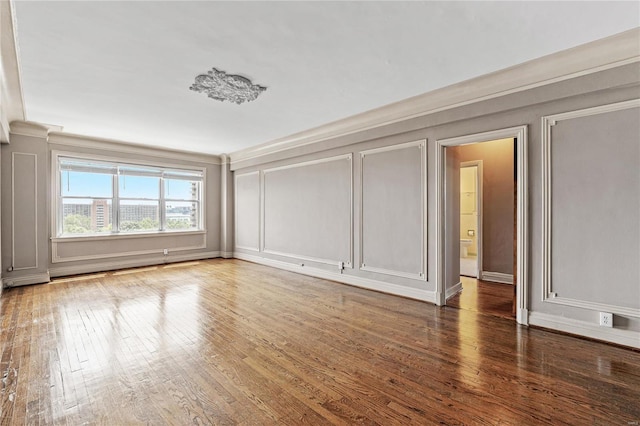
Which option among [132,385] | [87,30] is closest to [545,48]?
[87,30]

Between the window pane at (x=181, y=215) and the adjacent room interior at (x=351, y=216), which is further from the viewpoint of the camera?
the window pane at (x=181, y=215)

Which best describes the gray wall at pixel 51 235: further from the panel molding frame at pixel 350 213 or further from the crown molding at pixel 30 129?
the panel molding frame at pixel 350 213

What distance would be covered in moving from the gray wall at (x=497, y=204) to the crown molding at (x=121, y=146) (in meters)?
5.93

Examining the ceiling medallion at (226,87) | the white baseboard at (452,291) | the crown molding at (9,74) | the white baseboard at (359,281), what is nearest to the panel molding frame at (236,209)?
the white baseboard at (359,281)

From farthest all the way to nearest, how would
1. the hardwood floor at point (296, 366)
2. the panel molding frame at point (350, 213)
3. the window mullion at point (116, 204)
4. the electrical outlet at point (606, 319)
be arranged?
the window mullion at point (116, 204) < the panel molding frame at point (350, 213) < the electrical outlet at point (606, 319) < the hardwood floor at point (296, 366)

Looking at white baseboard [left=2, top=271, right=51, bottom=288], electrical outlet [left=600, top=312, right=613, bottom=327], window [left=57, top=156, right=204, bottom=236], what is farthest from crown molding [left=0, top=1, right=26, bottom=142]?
electrical outlet [left=600, top=312, right=613, bottom=327]

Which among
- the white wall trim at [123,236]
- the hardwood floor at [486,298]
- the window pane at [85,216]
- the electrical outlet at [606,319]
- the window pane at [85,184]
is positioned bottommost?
the hardwood floor at [486,298]

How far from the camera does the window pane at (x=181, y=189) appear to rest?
6898 millimetres

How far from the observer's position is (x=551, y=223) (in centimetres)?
301

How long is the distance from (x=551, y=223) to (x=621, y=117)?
1093 mm

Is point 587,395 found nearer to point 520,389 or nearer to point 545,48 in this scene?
point 520,389

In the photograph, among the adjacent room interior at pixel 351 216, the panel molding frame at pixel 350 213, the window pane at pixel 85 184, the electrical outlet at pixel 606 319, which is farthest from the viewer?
the window pane at pixel 85 184

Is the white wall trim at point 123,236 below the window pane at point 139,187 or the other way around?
below

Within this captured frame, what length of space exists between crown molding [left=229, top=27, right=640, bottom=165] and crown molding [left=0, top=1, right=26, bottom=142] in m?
3.63
